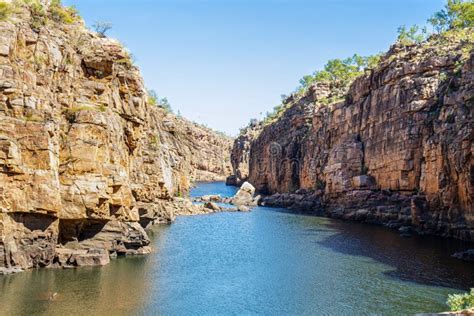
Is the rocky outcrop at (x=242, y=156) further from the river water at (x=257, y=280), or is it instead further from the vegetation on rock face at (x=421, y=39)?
the river water at (x=257, y=280)

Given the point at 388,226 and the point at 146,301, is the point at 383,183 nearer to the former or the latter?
the point at 388,226

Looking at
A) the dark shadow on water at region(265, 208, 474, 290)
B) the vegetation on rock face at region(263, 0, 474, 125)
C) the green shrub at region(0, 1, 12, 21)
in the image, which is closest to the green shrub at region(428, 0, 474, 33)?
the vegetation on rock face at region(263, 0, 474, 125)

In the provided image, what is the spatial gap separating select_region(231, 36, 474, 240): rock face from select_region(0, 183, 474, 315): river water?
704 centimetres

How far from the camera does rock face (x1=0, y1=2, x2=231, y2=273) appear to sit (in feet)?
121

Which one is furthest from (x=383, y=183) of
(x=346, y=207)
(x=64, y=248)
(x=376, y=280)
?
(x=64, y=248)

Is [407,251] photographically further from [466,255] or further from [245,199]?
[245,199]

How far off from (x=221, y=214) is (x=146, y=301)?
54.4 meters

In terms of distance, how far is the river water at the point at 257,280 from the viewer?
1236 inches

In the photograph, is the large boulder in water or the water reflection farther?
the large boulder in water

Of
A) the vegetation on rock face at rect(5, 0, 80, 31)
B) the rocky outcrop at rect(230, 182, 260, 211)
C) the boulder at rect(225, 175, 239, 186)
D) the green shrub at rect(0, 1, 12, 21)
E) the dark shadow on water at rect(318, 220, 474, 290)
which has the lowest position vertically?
the dark shadow on water at rect(318, 220, 474, 290)

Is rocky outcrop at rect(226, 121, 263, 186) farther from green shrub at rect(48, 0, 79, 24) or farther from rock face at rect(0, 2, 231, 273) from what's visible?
green shrub at rect(48, 0, 79, 24)

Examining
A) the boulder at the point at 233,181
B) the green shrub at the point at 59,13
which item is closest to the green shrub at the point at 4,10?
the green shrub at the point at 59,13

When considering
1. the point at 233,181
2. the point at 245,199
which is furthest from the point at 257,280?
the point at 233,181

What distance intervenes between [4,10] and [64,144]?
12.2m
